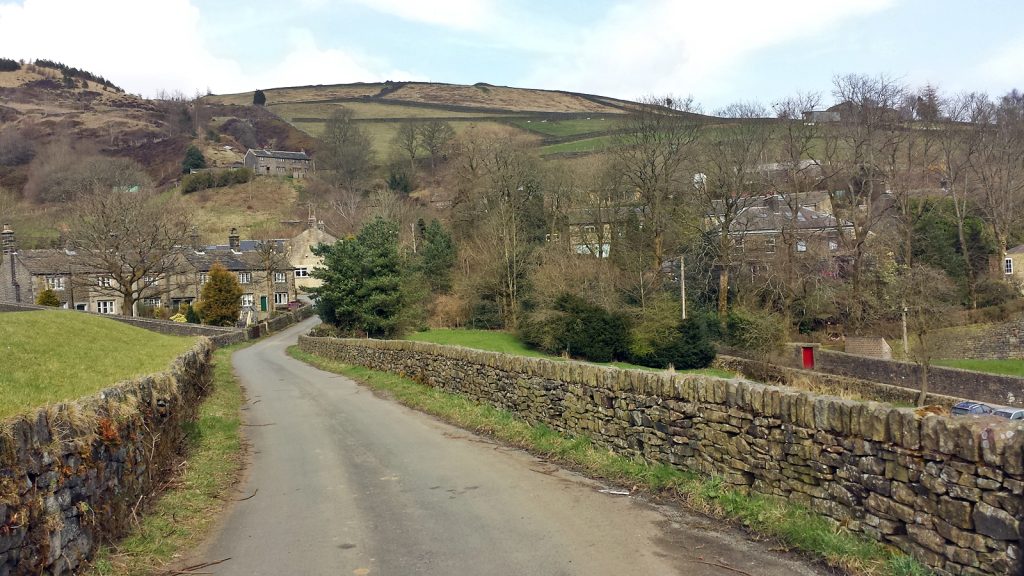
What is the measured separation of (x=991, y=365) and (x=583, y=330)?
833 inches

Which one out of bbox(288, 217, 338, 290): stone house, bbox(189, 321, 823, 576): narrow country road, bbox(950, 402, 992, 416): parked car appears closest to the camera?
bbox(189, 321, 823, 576): narrow country road

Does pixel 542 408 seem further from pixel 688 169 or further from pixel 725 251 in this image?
pixel 688 169

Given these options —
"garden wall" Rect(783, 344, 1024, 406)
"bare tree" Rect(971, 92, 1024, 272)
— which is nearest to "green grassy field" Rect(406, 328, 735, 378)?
"garden wall" Rect(783, 344, 1024, 406)

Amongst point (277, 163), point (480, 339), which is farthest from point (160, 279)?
point (277, 163)

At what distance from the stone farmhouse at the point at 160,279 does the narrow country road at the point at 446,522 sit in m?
45.1

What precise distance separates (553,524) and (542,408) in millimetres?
4726

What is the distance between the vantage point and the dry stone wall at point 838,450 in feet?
17.3

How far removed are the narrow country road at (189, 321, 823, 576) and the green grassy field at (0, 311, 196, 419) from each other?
224 cm

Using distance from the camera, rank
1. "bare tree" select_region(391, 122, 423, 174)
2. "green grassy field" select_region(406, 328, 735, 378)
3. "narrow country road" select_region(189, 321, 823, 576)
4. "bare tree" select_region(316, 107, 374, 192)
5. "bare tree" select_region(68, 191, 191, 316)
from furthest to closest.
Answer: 1. "bare tree" select_region(316, 107, 374, 192)
2. "bare tree" select_region(391, 122, 423, 174)
3. "bare tree" select_region(68, 191, 191, 316)
4. "green grassy field" select_region(406, 328, 735, 378)
5. "narrow country road" select_region(189, 321, 823, 576)

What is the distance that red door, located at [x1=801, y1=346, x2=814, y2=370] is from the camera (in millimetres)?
39594

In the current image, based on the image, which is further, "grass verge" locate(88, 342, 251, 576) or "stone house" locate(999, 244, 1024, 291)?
"stone house" locate(999, 244, 1024, 291)

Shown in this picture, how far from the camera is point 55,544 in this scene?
18.5 feet

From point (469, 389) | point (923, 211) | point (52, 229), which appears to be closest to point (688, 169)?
point (923, 211)

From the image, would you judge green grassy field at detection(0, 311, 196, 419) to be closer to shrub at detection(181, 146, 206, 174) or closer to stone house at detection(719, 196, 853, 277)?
stone house at detection(719, 196, 853, 277)
